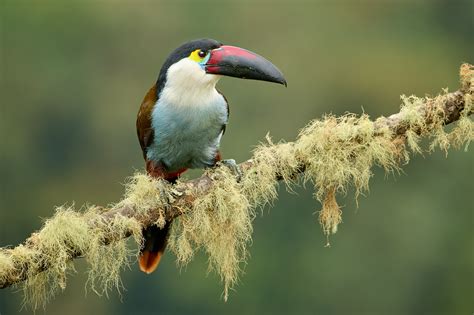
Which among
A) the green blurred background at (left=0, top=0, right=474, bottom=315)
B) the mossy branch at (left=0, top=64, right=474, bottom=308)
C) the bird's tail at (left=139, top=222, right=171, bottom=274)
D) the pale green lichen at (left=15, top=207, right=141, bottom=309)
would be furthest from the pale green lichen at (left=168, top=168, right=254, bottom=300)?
the green blurred background at (left=0, top=0, right=474, bottom=315)

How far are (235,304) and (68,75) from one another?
5.32 meters

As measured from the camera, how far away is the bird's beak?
4.53m

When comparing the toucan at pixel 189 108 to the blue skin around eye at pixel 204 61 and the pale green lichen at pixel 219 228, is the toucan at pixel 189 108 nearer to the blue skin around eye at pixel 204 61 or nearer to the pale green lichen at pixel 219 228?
the blue skin around eye at pixel 204 61

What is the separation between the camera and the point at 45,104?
54.4ft

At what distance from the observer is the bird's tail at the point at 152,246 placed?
449cm

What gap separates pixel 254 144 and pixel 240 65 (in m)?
8.75

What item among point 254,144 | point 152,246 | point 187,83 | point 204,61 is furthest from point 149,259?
point 254,144

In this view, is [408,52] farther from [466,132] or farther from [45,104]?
[466,132]

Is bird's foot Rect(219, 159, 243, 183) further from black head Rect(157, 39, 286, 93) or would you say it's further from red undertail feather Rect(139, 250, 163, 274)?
red undertail feather Rect(139, 250, 163, 274)

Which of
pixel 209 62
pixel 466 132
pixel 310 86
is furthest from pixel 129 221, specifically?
pixel 310 86

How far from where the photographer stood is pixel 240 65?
4586 millimetres

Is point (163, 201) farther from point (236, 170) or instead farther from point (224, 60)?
point (224, 60)

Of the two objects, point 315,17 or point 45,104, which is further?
point 315,17

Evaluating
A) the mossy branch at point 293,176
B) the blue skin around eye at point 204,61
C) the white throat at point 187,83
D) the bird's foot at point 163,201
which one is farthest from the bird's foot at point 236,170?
the blue skin around eye at point 204,61
